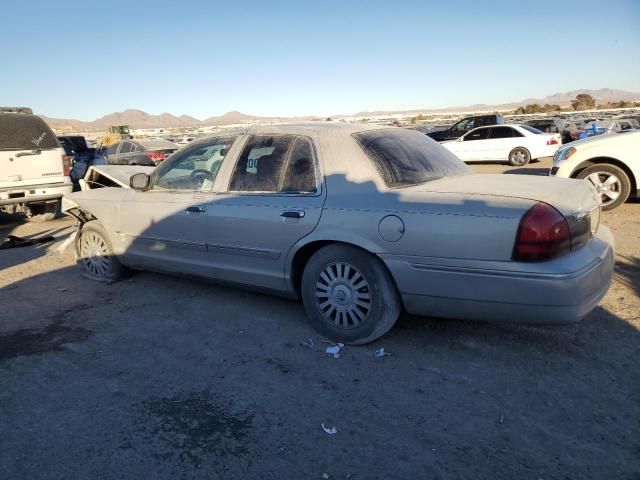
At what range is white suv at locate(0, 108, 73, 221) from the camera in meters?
8.52

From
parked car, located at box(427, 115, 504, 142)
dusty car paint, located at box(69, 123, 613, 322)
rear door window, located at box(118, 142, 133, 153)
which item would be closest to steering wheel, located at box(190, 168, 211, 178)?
dusty car paint, located at box(69, 123, 613, 322)

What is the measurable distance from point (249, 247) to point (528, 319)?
2.19 metres

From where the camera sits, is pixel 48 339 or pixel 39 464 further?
pixel 48 339

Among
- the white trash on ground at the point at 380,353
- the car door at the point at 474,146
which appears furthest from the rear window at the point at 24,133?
the car door at the point at 474,146

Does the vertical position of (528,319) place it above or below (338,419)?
above

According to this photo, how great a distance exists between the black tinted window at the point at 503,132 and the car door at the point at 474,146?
0.73 feet

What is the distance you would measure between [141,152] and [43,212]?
4.24 metres

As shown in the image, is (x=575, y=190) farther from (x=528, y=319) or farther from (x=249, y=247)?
(x=249, y=247)

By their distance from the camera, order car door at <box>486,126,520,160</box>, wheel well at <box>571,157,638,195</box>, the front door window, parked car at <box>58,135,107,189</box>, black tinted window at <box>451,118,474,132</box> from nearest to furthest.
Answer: the front door window, wheel well at <box>571,157,638,195</box>, parked car at <box>58,135,107,189</box>, car door at <box>486,126,520,160</box>, black tinted window at <box>451,118,474,132</box>

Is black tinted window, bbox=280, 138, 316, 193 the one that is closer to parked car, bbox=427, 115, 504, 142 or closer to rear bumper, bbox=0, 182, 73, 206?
rear bumper, bbox=0, 182, 73, 206

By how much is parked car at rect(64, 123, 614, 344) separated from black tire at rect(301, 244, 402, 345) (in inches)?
0.4

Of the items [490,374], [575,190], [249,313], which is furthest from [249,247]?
[575,190]

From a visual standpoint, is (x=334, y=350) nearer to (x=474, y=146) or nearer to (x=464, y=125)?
(x=474, y=146)

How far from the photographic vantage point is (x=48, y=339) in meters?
4.04
